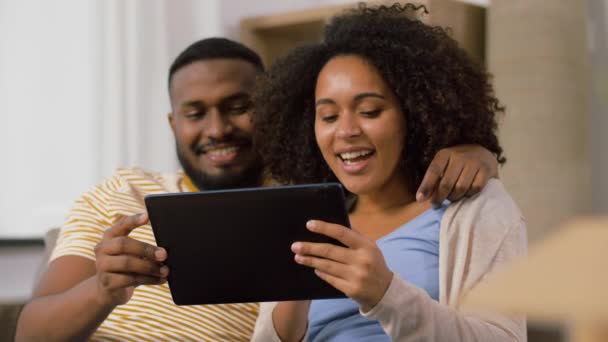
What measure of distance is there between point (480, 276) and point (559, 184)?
1.01 metres

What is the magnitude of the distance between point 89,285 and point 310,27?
1.43 metres

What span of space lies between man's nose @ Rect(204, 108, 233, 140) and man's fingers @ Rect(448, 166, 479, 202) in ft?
2.19

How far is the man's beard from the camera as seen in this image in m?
1.99

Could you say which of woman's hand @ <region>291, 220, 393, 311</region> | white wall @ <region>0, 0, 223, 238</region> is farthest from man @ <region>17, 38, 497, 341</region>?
white wall @ <region>0, 0, 223, 238</region>

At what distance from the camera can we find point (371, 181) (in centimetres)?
154

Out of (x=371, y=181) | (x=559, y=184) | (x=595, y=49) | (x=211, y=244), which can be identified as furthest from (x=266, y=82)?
(x=595, y=49)

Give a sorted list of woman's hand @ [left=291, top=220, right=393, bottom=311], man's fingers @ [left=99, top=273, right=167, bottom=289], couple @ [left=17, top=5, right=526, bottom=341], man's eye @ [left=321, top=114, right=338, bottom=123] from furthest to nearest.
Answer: man's eye @ [left=321, top=114, right=338, bottom=123], man's fingers @ [left=99, top=273, right=167, bottom=289], couple @ [left=17, top=5, right=526, bottom=341], woman's hand @ [left=291, top=220, right=393, bottom=311]

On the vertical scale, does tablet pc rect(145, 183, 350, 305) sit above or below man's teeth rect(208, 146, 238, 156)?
below

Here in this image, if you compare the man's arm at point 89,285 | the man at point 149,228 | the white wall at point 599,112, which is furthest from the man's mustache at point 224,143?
the white wall at point 599,112

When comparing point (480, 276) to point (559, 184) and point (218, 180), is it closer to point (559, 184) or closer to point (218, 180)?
point (218, 180)

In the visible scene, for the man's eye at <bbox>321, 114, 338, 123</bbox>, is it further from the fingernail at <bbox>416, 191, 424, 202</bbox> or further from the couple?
the fingernail at <bbox>416, 191, 424, 202</bbox>

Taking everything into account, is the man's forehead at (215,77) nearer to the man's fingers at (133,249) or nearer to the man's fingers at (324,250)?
the man's fingers at (133,249)

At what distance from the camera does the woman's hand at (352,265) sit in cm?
120

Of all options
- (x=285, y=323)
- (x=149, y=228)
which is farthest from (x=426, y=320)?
(x=149, y=228)
